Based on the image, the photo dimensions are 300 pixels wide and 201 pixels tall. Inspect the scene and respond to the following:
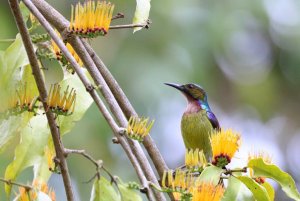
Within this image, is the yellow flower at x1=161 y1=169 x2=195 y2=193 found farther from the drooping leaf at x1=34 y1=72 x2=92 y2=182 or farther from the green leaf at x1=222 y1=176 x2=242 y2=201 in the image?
the drooping leaf at x1=34 y1=72 x2=92 y2=182

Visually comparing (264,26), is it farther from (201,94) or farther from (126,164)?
(201,94)

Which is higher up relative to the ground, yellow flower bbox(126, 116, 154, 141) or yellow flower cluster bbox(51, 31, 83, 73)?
yellow flower cluster bbox(51, 31, 83, 73)

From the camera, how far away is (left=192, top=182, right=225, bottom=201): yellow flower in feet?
5.00

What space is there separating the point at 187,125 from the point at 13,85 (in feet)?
5.88

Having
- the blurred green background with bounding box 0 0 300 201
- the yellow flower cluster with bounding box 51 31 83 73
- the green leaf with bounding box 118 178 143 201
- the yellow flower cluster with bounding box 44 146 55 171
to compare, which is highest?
the yellow flower cluster with bounding box 51 31 83 73

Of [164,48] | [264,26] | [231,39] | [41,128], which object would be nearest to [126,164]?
[164,48]

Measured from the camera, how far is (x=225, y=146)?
168cm

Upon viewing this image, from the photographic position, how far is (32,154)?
1882 millimetres

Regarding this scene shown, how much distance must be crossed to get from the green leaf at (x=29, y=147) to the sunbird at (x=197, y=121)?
45.1 inches

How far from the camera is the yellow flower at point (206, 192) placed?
1.52 meters

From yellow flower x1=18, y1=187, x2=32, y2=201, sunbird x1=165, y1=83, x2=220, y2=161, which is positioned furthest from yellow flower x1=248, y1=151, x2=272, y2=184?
sunbird x1=165, y1=83, x2=220, y2=161

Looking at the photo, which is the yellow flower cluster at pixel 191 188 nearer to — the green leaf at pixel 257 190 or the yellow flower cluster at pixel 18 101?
the green leaf at pixel 257 190

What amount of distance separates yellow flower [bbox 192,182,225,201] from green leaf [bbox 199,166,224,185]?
0.08 feet

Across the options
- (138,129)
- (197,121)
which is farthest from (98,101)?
(197,121)
